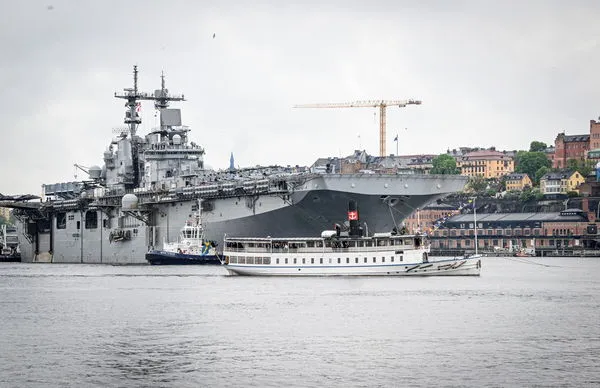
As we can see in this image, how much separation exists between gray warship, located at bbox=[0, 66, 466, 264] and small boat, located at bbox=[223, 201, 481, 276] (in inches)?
323

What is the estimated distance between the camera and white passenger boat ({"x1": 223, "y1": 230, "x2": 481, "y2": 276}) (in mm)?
62219

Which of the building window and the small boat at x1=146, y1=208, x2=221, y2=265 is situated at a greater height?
the building window

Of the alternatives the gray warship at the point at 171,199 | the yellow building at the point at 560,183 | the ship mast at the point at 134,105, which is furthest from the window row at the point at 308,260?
the yellow building at the point at 560,183

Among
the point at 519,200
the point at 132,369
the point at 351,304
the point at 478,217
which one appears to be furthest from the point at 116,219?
the point at 519,200

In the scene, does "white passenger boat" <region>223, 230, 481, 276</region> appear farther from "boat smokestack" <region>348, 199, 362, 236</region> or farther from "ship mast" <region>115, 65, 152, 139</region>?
"ship mast" <region>115, 65, 152, 139</region>

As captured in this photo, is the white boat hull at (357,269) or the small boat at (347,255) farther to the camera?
the white boat hull at (357,269)

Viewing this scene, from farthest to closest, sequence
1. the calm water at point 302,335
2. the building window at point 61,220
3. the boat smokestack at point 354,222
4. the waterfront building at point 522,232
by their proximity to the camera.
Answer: the waterfront building at point 522,232
the building window at point 61,220
the boat smokestack at point 354,222
the calm water at point 302,335

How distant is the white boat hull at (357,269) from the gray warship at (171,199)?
8.46 meters

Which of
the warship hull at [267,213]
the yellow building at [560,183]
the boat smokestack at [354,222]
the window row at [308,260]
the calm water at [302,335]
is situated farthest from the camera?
the yellow building at [560,183]

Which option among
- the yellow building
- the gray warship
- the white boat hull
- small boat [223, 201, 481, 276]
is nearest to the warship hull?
the gray warship

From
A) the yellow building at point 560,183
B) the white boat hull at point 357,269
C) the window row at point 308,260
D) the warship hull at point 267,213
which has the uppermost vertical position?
the yellow building at point 560,183

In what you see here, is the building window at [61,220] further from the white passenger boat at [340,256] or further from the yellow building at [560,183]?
the yellow building at [560,183]

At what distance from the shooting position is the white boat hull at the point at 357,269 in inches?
2461

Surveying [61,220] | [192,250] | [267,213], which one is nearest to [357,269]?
[267,213]
